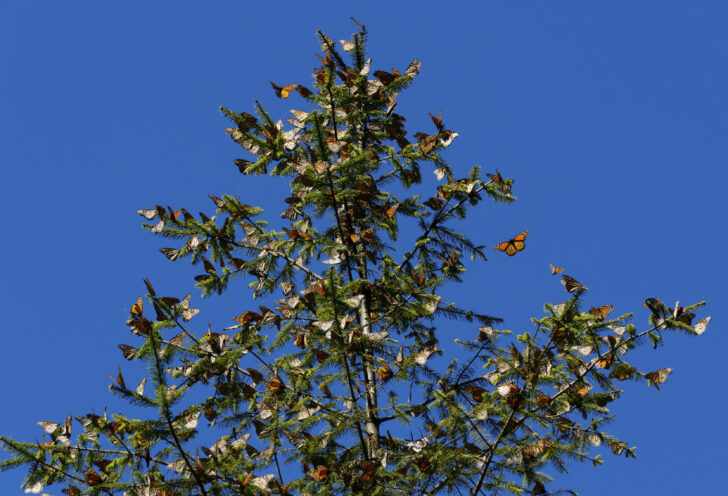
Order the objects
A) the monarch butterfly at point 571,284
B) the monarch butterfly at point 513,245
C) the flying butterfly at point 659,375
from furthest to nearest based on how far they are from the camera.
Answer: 1. the monarch butterfly at point 513,245
2. the flying butterfly at point 659,375
3. the monarch butterfly at point 571,284

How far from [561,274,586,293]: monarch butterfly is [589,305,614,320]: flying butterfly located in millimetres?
517

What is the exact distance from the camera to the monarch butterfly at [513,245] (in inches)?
199

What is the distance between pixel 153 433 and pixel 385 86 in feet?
12.8

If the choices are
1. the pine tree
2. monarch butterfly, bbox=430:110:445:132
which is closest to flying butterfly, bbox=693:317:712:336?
the pine tree

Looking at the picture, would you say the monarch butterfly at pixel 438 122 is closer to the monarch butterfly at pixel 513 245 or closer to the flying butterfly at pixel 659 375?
the monarch butterfly at pixel 513 245

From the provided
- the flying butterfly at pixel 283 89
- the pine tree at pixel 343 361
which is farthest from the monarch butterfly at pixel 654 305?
the flying butterfly at pixel 283 89

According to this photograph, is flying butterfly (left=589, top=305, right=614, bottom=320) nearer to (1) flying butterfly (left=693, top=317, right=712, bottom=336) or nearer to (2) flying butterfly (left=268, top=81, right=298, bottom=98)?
(1) flying butterfly (left=693, top=317, right=712, bottom=336)

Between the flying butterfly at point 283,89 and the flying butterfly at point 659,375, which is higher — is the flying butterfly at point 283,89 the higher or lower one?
the higher one

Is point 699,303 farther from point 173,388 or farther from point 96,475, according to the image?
point 96,475

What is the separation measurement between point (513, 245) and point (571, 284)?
4.67ft

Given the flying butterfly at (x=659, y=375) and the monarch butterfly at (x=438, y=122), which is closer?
the flying butterfly at (x=659, y=375)

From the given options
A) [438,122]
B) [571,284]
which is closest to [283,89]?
[438,122]

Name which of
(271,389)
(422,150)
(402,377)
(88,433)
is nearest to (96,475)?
(88,433)

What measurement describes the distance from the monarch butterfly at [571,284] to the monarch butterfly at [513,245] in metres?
1.35
